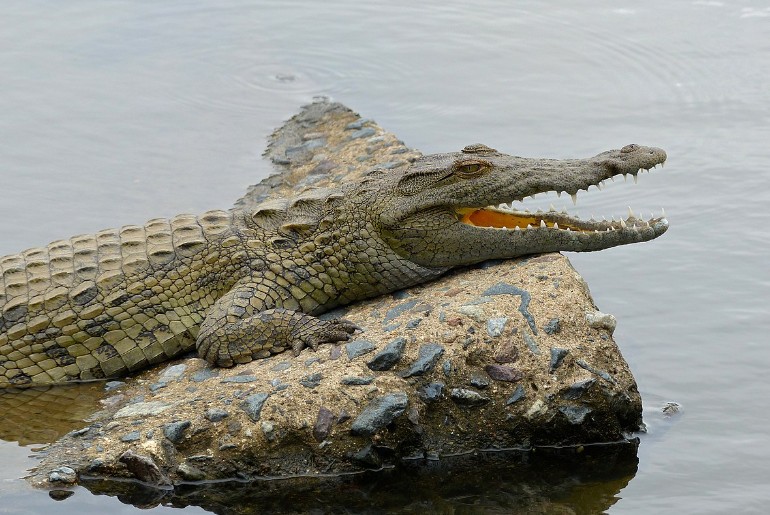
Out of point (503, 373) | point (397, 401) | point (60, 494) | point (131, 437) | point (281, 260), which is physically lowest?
point (60, 494)

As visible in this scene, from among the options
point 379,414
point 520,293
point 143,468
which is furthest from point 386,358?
point 143,468

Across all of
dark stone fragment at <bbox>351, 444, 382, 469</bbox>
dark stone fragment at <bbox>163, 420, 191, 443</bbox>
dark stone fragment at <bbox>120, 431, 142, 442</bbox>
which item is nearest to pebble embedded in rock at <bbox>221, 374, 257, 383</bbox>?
dark stone fragment at <bbox>163, 420, 191, 443</bbox>

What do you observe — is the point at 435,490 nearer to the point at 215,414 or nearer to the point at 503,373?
the point at 503,373

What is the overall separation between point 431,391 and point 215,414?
1100mm

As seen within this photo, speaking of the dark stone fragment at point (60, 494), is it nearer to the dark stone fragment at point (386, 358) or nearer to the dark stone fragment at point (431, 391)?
the dark stone fragment at point (386, 358)

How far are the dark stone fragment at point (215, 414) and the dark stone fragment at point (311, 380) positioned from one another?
42 cm

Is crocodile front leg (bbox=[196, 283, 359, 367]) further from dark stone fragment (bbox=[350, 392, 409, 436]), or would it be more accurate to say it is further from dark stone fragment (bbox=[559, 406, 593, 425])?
dark stone fragment (bbox=[559, 406, 593, 425])

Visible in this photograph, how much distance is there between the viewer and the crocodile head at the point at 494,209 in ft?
21.5

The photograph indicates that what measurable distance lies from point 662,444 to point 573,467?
596 mm

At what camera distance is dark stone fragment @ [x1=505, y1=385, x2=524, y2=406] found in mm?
5891

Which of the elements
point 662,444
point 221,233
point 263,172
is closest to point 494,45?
point 263,172

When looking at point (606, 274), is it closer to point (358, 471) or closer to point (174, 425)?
point (358, 471)

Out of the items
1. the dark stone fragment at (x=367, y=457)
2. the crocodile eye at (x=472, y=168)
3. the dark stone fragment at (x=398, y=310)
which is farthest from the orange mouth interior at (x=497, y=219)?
the dark stone fragment at (x=367, y=457)

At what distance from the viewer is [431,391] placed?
586 centimetres
